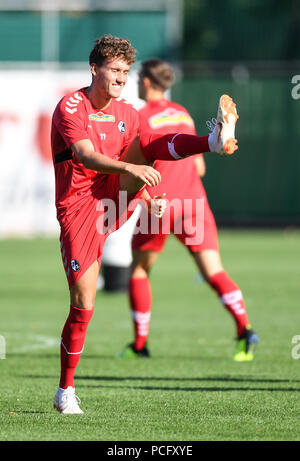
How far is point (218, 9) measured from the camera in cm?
3453

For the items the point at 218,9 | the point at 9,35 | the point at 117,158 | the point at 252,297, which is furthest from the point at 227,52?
the point at 117,158

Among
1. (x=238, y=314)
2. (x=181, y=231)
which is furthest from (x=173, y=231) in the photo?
(x=238, y=314)

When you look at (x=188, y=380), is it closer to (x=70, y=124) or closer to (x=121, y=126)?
(x=121, y=126)

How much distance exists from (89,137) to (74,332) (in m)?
1.18

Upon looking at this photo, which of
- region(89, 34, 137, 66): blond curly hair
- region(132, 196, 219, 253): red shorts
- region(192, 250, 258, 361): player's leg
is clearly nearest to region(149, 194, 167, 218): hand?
region(89, 34, 137, 66): blond curly hair

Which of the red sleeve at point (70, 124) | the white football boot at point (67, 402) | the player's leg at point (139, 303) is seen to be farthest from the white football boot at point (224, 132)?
the player's leg at point (139, 303)

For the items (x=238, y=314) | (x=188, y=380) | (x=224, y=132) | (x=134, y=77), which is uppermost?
(x=224, y=132)

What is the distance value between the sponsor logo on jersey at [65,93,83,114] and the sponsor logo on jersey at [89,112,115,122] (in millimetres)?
121

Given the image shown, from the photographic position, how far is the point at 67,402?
6.05 m

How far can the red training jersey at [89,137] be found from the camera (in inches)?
238

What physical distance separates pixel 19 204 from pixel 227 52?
13396mm

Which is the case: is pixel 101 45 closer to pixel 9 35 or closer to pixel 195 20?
pixel 9 35

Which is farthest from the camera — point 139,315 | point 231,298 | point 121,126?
point 139,315
